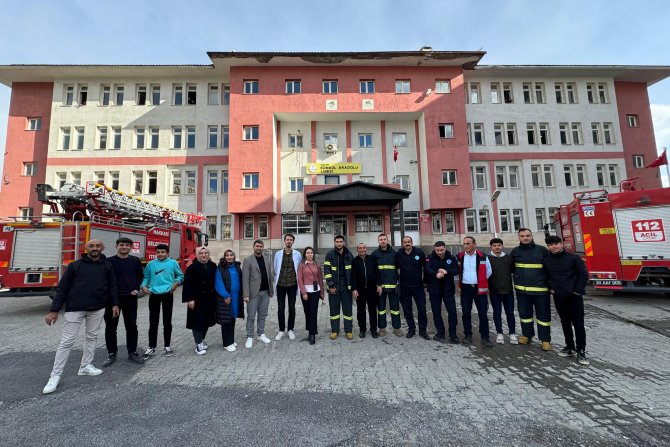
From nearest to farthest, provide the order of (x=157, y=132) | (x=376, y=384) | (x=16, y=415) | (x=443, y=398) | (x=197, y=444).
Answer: (x=197, y=444) < (x=16, y=415) < (x=443, y=398) < (x=376, y=384) < (x=157, y=132)

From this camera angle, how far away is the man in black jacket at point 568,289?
4387 millimetres

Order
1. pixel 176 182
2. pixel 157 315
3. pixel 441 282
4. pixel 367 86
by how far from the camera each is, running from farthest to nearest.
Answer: pixel 367 86 < pixel 176 182 < pixel 441 282 < pixel 157 315

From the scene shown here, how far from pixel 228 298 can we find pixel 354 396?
8.86 feet

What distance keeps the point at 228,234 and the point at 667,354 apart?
21.1 metres

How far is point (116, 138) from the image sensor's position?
21.6 meters

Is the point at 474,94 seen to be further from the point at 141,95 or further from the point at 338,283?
the point at 141,95

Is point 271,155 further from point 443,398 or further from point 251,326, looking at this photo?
point 443,398

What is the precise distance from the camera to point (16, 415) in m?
3.08

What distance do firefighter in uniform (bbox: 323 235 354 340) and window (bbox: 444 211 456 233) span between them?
1745 cm

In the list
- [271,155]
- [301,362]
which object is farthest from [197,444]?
[271,155]

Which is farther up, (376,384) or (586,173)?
(586,173)

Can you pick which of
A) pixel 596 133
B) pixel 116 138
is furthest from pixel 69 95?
pixel 596 133

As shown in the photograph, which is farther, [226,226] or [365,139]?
[365,139]

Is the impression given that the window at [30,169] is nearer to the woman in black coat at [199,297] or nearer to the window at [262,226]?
the window at [262,226]
